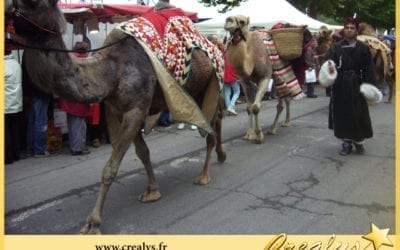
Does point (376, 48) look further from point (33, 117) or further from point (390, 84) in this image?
point (33, 117)

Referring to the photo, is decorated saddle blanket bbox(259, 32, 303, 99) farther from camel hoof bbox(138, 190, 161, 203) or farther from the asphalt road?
camel hoof bbox(138, 190, 161, 203)

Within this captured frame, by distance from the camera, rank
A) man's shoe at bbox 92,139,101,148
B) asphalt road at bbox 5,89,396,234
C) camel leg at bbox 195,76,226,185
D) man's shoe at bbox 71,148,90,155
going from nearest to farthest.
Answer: asphalt road at bbox 5,89,396,234 → camel leg at bbox 195,76,226,185 → man's shoe at bbox 71,148,90,155 → man's shoe at bbox 92,139,101,148

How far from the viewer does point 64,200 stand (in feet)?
17.3

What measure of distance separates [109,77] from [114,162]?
0.77 m

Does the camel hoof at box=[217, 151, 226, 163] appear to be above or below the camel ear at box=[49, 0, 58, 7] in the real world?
below

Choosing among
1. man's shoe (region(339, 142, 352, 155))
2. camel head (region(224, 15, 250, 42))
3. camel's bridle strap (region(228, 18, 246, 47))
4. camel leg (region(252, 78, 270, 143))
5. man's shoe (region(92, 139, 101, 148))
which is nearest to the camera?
man's shoe (region(339, 142, 352, 155))

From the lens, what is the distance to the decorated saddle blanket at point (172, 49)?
4508 millimetres

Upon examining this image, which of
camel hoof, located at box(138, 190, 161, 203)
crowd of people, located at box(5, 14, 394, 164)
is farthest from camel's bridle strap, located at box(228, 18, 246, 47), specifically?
camel hoof, located at box(138, 190, 161, 203)

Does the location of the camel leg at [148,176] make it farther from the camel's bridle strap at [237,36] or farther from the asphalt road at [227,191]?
the camel's bridle strap at [237,36]

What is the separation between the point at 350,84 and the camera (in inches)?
266

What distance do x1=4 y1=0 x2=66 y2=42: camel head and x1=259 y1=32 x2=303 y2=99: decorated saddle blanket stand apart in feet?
17.2

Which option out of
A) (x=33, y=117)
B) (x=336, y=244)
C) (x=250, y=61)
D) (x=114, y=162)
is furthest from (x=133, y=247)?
(x=250, y=61)

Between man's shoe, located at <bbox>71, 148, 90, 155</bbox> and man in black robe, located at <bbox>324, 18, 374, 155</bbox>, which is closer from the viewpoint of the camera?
man in black robe, located at <bbox>324, 18, 374, 155</bbox>

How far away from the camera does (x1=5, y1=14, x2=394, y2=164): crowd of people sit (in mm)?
6730
